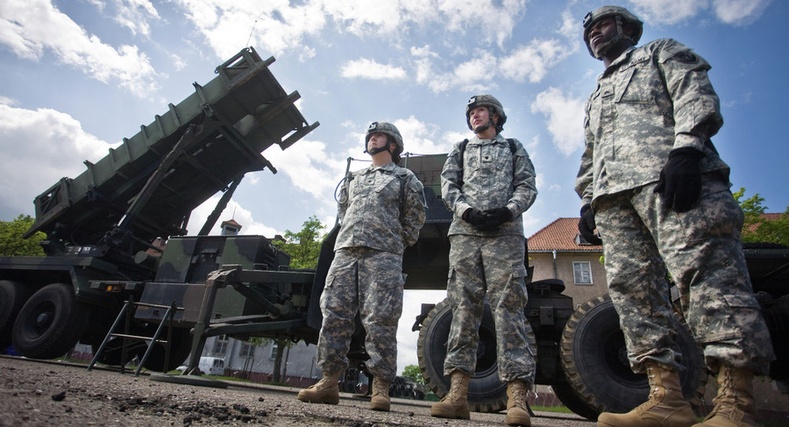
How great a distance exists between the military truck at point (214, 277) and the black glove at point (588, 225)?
3.41 feet

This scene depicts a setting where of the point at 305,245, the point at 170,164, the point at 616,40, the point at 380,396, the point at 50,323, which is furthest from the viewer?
the point at 305,245

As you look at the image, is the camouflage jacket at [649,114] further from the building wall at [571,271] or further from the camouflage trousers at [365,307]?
the building wall at [571,271]

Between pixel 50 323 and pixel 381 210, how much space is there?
531 cm

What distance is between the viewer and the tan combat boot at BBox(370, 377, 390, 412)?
7.50ft

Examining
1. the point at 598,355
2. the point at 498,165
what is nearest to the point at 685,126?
the point at 498,165

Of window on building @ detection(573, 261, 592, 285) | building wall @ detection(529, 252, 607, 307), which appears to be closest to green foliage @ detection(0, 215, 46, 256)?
building wall @ detection(529, 252, 607, 307)

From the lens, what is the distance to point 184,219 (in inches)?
287

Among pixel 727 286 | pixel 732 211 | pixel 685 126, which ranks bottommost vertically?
pixel 727 286

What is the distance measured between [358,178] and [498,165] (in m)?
1.09

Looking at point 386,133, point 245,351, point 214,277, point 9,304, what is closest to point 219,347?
point 245,351

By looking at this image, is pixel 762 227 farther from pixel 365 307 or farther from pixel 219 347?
pixel 219 347

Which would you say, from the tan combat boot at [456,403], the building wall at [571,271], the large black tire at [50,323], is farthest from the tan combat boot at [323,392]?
the building wall at [571,271]

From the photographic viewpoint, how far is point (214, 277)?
3.83 m

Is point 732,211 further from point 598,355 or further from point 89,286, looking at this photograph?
point 89,286
